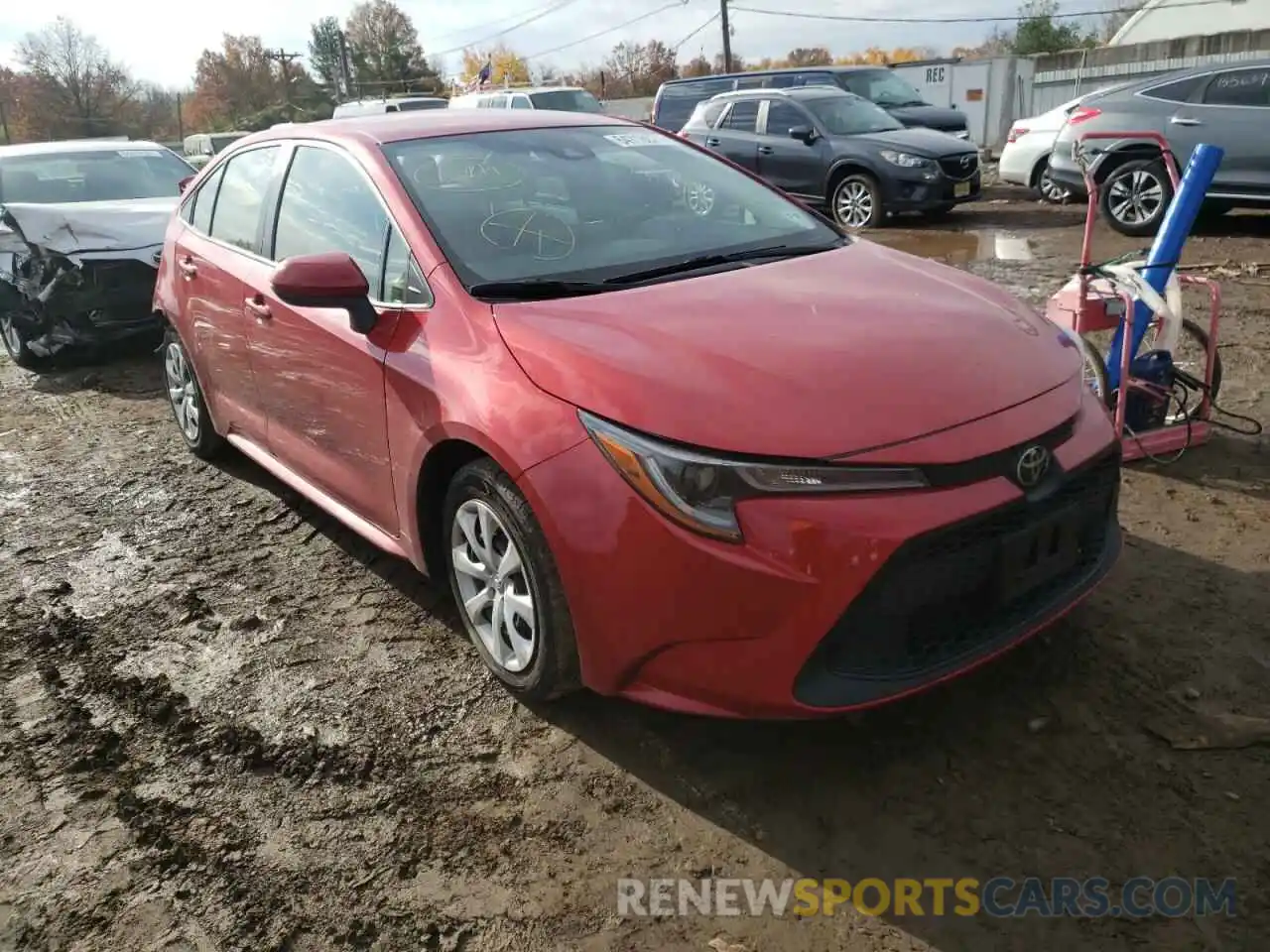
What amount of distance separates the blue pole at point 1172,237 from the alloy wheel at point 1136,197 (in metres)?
6.08

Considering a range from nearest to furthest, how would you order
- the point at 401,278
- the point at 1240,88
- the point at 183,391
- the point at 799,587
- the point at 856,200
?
1. the point at 799,587
2. the point at 401,278
3. the point at 183,391
4. the point at 1240,88
5. the point at 856,200

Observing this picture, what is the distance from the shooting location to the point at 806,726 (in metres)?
2.70

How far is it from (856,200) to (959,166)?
4.11ft

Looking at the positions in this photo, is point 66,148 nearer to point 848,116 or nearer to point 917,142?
Result: point 848,116

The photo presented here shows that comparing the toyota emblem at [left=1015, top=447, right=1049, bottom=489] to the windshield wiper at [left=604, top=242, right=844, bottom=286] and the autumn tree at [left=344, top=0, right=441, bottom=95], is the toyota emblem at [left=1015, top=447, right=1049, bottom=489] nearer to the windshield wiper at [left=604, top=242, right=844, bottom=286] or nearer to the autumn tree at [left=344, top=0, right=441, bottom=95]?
the windshield wiper at [left=604, top=242, right=844, bottom=286]

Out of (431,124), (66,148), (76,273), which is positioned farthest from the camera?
(66,148)

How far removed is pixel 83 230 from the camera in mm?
6777

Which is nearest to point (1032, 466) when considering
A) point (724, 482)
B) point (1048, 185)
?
point (724, 482)

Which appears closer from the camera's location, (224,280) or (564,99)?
(224,280)

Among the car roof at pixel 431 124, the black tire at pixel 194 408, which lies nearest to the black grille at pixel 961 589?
the car roof at pixel 431 124

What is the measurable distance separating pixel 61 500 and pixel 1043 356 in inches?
178

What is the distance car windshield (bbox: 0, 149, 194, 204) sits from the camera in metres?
7.94

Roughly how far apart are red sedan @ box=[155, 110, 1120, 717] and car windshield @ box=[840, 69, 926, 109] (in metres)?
12.9

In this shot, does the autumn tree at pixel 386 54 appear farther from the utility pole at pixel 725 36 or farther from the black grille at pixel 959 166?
the black grille at pixel 959 166
